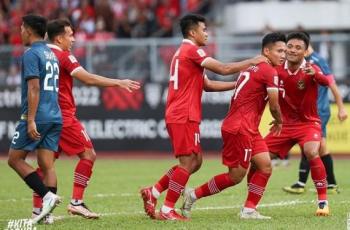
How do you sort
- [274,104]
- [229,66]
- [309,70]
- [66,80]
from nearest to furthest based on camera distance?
[229,66] < [274,104] < [66,80] < [309,70]

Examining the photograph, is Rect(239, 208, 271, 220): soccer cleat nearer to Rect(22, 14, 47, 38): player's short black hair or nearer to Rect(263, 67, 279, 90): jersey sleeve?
Rect(263, 67, 279, 90): jersey sleeve

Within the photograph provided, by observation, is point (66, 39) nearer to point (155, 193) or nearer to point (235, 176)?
point (155, 193)

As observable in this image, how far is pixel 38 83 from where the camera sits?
11.4 metres

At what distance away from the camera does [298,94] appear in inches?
519

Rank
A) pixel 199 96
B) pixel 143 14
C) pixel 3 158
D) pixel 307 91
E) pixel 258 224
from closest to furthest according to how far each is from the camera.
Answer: pixel 258 224 → pixel 199 96 → pixel 307 91 → pixel 3 158 → pixel 143 14

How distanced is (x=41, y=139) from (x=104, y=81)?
3.26ft

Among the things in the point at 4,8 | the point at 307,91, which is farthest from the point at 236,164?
the point at 4,8

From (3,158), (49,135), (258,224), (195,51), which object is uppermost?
Result: (195,51)

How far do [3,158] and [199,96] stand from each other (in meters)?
13.7

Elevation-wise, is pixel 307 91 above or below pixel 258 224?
above

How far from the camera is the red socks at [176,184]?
1181cm

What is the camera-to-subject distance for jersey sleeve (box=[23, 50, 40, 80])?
11.4 metres

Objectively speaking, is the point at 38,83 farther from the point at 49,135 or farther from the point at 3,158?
the point at 3,158

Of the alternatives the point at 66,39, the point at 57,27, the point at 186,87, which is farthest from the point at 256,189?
the point at 57,27
